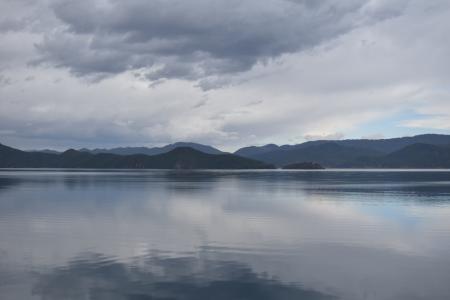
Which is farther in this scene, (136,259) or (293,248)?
(293,248)

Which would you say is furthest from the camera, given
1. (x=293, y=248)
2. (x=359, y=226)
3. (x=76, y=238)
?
(x=359, y=226)

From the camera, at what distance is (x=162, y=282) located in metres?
26.6

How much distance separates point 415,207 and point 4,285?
62.1 metres

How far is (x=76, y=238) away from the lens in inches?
1670

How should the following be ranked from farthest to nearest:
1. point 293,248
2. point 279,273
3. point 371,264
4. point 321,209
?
point 321,209
point 293,248
point 371,264
point 279,273

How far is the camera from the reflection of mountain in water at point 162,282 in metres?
24.4

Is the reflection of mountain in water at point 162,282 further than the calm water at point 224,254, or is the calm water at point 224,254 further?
the calm water at point 224,254

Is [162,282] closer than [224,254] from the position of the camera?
Yes

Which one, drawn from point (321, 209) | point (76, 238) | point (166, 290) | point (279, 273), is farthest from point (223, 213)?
point (166, 290)

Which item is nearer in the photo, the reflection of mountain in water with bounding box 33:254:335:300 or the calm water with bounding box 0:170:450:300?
the reflection of mountain in water with bounding box 33:254:335:300

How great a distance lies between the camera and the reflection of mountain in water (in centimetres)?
2441

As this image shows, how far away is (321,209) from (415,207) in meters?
14.8

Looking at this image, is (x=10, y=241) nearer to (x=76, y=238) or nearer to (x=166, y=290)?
(x=76, y=238)

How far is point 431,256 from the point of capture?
35.3 meters
